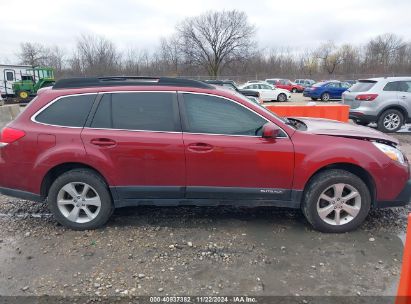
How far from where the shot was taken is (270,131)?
3.54m

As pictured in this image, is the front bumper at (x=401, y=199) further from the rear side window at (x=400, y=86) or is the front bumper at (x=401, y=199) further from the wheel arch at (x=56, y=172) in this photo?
the rear side window at (x=400, y=86)

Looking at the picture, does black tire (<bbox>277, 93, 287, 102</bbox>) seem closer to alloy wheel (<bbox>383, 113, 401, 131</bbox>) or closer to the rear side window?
the rear side window

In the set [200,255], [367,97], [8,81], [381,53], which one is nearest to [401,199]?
[200,255]

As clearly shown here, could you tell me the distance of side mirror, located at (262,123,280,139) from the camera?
3.55 m

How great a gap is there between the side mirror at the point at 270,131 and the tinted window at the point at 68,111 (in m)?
2.01

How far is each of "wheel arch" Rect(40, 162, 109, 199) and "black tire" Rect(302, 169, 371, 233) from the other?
2339mm

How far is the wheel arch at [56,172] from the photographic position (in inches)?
149

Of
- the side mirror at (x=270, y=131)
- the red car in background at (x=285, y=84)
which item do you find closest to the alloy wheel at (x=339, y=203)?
the side mirror at (x=270, y=131)

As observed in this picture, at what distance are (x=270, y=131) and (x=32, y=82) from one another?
28.0 metres

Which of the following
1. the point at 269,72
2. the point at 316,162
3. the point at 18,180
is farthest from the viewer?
the point at 269,72

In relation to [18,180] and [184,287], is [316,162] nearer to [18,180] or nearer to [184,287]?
[184,287]

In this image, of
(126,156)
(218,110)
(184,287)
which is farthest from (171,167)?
(184,287)

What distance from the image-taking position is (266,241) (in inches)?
142

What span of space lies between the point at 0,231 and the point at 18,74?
2643 cm
